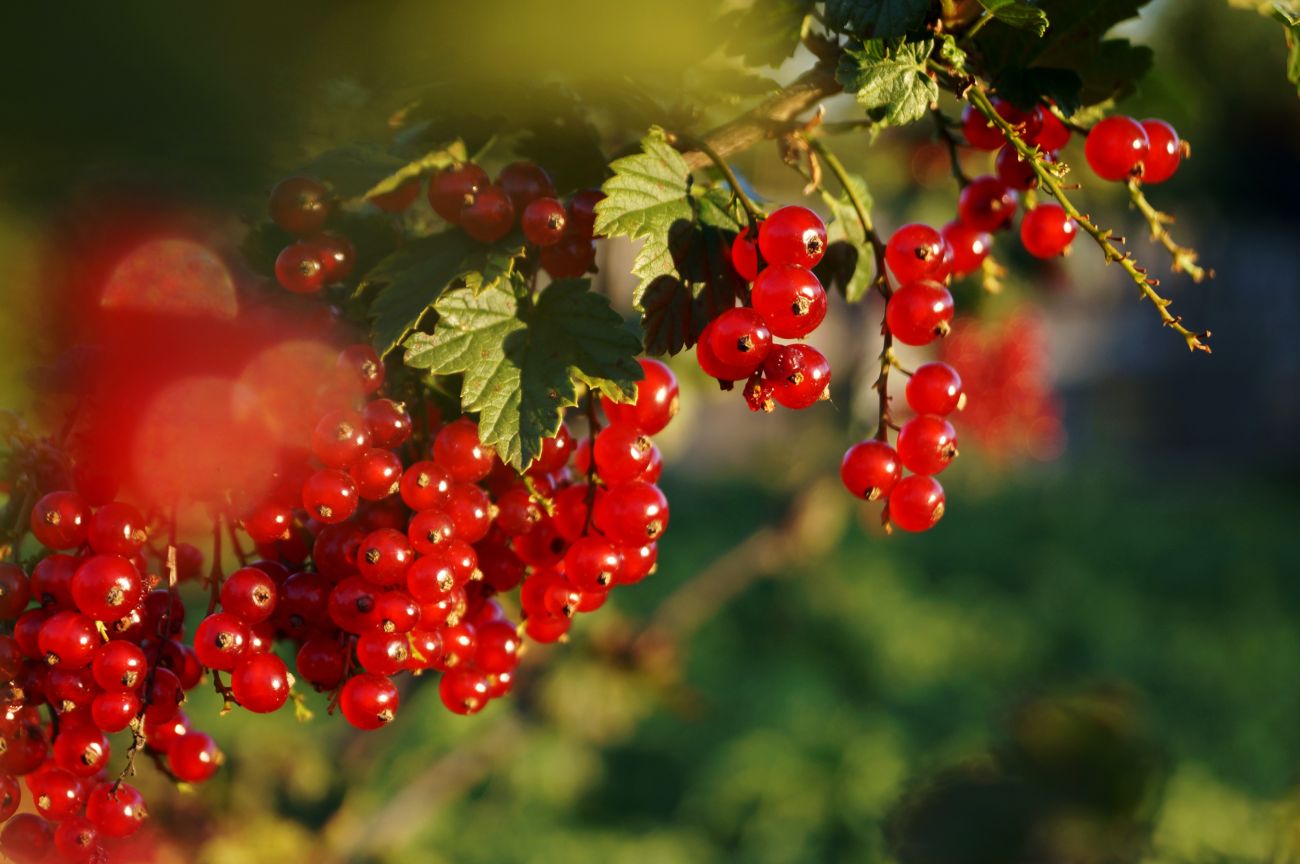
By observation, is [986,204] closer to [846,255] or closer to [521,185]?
[846,255]

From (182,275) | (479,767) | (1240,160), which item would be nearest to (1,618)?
(182,275)

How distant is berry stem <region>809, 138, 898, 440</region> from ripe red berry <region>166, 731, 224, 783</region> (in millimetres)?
741

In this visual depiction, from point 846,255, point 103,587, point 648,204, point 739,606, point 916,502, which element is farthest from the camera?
point 739,606

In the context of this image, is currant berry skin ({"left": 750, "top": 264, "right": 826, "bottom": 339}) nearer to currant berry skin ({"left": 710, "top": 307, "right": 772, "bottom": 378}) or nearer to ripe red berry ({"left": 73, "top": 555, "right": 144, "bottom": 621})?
currant berry skin ({"left": 710, "top": 307, "right": 772, "bottom": 378})

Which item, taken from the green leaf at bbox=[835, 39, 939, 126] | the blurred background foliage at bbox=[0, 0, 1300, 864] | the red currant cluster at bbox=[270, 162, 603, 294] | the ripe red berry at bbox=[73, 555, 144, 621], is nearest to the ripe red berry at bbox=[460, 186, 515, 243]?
the red currant cluster at bbox=[270, 162, 603, 294]

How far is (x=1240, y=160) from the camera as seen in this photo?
46.2 feet

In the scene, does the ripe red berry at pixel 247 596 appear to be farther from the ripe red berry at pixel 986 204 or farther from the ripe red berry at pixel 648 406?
the ripe red berry at pixel 986 204

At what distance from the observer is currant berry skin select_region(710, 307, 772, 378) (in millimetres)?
976

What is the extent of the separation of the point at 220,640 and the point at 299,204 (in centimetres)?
40

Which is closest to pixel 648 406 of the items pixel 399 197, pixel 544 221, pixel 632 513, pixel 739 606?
pixel 632 513

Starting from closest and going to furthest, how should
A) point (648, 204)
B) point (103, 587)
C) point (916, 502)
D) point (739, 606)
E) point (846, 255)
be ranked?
point (103, 587) < point (648, 204) < point (916, 502) < point (846, 255) < point (739, 606)

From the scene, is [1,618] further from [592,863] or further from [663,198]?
[592,863]

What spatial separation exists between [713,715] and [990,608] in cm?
222

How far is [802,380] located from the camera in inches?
39.4
